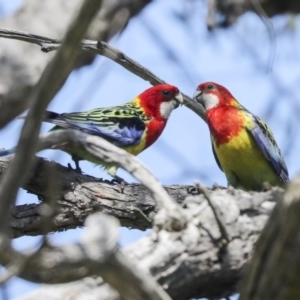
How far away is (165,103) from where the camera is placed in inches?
280

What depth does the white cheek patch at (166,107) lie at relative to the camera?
7.08 metres

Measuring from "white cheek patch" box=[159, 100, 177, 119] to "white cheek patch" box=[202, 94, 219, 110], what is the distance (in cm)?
31

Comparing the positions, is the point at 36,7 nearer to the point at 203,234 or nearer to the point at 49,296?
the point at 203,234

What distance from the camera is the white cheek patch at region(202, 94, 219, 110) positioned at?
269 inches

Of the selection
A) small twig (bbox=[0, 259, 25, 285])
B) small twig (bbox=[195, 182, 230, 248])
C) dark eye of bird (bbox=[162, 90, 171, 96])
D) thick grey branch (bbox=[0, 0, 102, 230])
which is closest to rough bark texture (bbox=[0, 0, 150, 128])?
dark eye of bird (bbox=[162, 90, 171, 96])

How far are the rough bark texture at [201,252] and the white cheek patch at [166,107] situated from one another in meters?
3.22

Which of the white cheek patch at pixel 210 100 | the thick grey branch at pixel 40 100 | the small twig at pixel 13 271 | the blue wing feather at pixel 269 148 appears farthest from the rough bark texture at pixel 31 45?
the small twig at pixel 13 271

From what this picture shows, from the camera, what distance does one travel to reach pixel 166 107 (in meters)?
7.11

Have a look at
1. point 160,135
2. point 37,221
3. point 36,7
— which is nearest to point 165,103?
point 160,135

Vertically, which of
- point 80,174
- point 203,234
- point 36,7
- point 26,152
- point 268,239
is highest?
point 36,7

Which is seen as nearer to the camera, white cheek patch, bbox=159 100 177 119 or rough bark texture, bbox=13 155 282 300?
rough bark texture, bbox=13 155 282 300

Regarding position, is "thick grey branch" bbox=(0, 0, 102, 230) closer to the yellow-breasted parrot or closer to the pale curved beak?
the yellow-breasted parrot

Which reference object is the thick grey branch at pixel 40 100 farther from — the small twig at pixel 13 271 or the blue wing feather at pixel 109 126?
the blue wing feather at pixel 109 126

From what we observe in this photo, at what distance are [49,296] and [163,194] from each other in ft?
2.16
